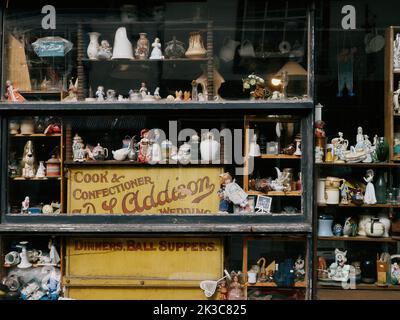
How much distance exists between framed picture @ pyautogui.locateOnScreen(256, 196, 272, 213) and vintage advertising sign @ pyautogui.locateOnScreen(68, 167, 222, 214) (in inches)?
17.3

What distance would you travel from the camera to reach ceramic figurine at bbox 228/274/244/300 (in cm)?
649

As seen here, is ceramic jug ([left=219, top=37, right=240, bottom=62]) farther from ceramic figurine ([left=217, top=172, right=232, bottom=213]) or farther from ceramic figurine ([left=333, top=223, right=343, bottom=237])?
ceramic figurine ([left=333, top=223, right=343, bottom=237])

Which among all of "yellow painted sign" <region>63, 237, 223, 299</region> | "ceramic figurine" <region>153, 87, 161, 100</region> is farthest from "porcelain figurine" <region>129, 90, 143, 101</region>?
"yellow painted sign" <region>63, 237, 223, 299</region>

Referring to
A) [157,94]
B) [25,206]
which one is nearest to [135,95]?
[157,94]

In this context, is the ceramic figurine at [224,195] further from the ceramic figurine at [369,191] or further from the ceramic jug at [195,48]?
the ceramic figurine at [369,191]

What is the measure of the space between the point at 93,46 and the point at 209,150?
1.64m

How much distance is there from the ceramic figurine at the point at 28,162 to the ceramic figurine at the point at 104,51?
1.17 meters

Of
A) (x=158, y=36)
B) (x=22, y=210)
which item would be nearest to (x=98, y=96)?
(x=158, y=36)

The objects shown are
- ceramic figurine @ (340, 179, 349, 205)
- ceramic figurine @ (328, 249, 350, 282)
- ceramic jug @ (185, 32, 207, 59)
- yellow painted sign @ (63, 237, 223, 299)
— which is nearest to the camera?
yellow painted sign @ (63, 237, 223, 299)

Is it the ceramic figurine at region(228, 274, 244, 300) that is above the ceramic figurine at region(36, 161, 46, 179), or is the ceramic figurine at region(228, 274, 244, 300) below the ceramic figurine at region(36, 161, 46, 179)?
below

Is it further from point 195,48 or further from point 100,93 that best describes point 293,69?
point 100,93

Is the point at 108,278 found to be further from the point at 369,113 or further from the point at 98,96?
the point at 369,113

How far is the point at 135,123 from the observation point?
6617 millimetres

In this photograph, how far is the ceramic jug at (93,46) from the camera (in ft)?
21.9
